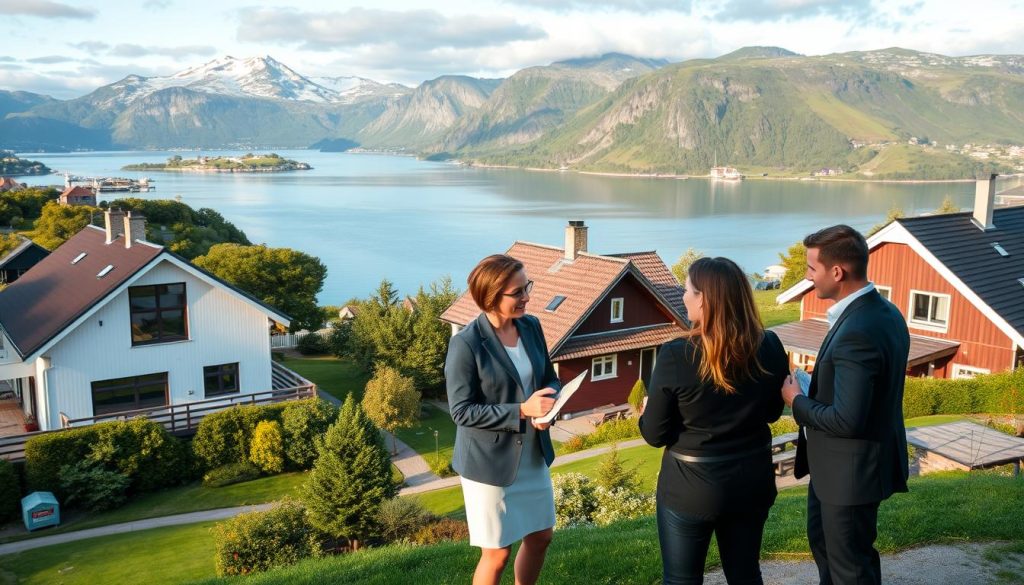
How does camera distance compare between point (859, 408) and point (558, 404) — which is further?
point (558, 404)

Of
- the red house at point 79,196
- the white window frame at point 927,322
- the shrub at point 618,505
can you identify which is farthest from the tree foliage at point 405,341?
the red house at point 79,196

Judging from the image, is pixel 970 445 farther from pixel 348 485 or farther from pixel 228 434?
pixel 228 434

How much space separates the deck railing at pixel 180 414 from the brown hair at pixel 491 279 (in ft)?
49.9

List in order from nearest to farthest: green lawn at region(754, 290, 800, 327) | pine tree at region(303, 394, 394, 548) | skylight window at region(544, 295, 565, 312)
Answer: pine tree at region(303, 394, 394, 548) < skylight window at region(544, 295, 565, 312) < green lawn at region(754, 290, 800, 327)

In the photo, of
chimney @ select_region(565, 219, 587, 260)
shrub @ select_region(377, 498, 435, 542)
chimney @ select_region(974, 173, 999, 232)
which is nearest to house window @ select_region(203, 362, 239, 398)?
shrub @ select_region(377, 498, 435, 542)

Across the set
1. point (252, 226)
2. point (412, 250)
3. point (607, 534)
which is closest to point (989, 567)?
point (607, 534)

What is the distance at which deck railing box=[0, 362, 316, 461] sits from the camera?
1603 cm

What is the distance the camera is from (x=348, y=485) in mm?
12172

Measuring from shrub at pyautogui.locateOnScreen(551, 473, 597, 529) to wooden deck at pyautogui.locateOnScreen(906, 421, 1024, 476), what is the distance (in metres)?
4.55

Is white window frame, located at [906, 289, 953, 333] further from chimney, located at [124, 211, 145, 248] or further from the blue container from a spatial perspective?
chimney, located at [124, 211, 145, 248]

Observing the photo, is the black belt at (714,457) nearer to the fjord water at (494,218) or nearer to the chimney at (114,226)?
the chimney at (114,226)

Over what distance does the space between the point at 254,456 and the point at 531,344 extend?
15.1 metres

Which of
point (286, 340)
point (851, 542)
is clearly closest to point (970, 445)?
point (851, 542)

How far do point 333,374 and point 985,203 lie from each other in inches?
916
